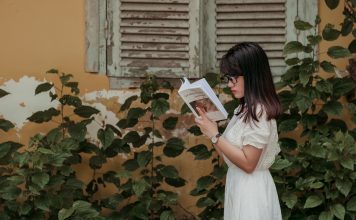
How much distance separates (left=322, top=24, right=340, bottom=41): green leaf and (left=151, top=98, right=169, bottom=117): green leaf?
1.03 meters

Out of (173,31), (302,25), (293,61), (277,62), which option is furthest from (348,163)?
(173,31)

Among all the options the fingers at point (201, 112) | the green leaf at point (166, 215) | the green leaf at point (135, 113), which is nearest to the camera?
the fingers at point (201, 112)

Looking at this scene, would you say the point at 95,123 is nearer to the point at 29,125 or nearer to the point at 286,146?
the point at 29,125

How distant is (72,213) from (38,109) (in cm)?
85

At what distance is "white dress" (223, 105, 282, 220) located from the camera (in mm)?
3207

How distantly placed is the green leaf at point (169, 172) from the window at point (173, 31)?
23.9 inches

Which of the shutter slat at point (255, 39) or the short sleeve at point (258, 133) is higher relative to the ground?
the shutter slat at point (255, 39)

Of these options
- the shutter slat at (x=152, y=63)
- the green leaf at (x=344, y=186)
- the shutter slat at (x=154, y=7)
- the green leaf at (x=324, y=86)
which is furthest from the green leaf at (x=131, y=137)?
the green leaf at (x=344, y=186)

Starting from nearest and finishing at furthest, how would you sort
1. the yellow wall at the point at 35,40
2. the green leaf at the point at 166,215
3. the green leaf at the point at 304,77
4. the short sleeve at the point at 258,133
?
the short sleeve at the point at 258,133, the green leaf at the point at 304,77, the green leaf at the point at 166,215, the yellow wall at the point at 35,40

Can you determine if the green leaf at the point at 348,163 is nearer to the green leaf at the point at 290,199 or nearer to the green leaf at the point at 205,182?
the green leaf at the point at 290,199

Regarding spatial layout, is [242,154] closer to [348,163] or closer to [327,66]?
[348,163]

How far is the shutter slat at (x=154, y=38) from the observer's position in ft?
16.2

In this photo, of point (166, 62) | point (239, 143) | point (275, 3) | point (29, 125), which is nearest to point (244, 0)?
point (275, 3)

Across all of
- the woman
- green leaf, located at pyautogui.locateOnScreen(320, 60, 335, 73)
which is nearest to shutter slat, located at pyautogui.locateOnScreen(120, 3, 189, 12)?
green leaf, located at pyautogui.locateOnScreen(320, 60, 335, 73)
